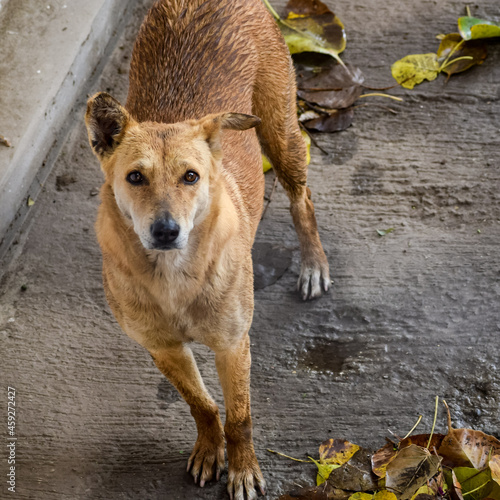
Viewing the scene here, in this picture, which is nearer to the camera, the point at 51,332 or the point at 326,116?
the point at 51,332

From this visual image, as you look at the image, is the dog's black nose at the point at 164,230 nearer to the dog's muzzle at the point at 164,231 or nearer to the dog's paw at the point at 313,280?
the dog's muzzle at the point at 164,231

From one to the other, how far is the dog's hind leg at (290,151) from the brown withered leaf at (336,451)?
1.00 meters

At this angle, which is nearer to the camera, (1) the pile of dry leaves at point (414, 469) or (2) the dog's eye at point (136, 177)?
(2) the dog's eye at point (136, 177)

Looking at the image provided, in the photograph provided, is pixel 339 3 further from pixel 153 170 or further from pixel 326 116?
pixel 153 170

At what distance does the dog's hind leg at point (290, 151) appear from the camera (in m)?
3.65

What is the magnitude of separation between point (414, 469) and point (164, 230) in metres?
1.58

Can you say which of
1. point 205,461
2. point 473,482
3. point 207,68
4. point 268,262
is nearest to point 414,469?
point 473,482

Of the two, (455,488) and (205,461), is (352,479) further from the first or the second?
(205,461)

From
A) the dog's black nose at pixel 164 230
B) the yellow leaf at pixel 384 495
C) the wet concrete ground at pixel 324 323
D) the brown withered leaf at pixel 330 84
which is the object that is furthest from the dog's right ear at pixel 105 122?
the brown withered leaf at pixel 330 84

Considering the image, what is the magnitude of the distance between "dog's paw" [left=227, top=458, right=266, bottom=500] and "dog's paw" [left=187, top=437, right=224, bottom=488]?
9 centimetres

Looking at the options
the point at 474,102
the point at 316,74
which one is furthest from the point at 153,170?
the point at 474,102

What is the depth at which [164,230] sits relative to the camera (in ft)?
7.85

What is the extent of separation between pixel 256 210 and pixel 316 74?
2.07 meters

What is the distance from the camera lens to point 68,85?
477 cm
